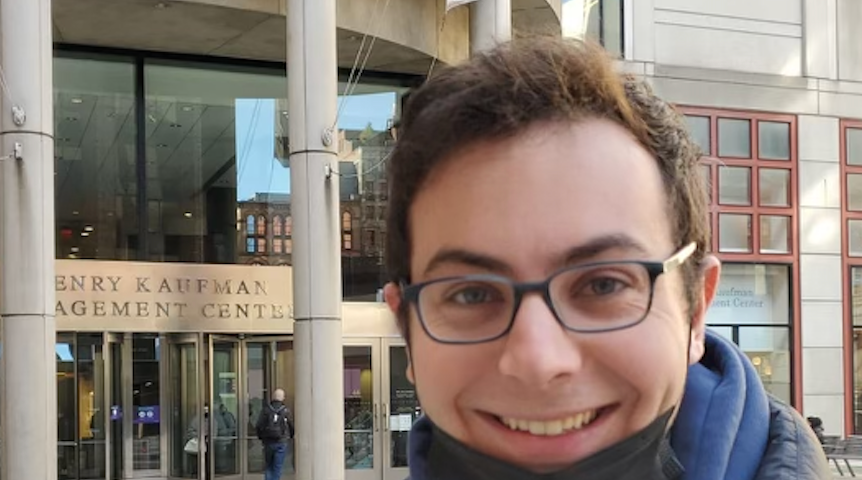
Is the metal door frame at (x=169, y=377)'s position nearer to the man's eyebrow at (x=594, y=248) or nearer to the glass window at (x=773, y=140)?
the glass window at (x=773, y=140)

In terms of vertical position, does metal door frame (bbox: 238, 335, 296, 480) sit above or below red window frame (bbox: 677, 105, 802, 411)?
below

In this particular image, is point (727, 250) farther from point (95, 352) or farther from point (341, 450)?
point (95, 352)

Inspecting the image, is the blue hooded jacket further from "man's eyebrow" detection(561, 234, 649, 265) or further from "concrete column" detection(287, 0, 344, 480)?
"concrete column" detection(287, 0, 344, 480)

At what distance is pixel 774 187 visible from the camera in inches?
787

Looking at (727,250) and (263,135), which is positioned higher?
(263,135)

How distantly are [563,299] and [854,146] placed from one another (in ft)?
70.9

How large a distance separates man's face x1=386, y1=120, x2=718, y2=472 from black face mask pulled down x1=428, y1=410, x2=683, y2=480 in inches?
0.4

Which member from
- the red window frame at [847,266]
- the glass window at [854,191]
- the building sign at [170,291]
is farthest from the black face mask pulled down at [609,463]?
the glass window at [854,191]

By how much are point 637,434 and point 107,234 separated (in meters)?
16.1

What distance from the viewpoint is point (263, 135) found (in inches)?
670

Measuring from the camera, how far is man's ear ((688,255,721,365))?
4.04ft

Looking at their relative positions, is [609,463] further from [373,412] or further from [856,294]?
[856,294]

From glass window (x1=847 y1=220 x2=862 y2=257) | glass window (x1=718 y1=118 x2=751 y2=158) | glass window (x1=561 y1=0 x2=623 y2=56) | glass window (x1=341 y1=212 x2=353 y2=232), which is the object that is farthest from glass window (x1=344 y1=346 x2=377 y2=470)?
glass window (x1=847 y1=220 x2=862 y2=257)


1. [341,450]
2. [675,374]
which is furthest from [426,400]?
[341,450]
